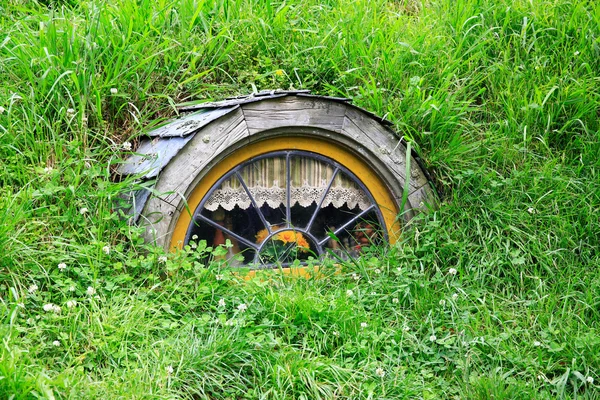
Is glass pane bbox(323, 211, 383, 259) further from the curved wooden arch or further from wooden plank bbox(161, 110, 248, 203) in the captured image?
wooden plank bbox(161, 110, 248, 203)

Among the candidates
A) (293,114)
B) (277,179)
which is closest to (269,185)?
(277,179)

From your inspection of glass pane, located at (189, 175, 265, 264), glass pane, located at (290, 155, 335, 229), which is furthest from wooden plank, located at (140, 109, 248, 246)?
glass pane, located at (290, 155, 335, 229)

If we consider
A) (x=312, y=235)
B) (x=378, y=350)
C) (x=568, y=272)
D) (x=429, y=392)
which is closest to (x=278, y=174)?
(x=312, y=235)

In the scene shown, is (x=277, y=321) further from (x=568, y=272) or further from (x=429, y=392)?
(x=568, y=272)

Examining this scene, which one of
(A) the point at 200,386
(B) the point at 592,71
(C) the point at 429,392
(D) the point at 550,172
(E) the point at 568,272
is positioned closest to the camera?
(A) the point at 200,386

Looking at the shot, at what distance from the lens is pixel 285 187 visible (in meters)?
4.02

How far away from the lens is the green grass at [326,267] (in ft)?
10.4

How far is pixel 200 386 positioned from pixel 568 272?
2.22m

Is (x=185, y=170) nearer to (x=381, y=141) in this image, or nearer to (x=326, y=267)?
(x=326, y=267)

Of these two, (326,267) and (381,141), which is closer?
(326,267)

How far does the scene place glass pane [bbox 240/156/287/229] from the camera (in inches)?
156

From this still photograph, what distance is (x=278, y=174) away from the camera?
4016 millimetres

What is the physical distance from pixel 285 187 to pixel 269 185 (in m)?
0.10

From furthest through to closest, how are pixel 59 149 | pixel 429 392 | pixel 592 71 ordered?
pixel 592 71
pixel 59 149
pixel 429 392
